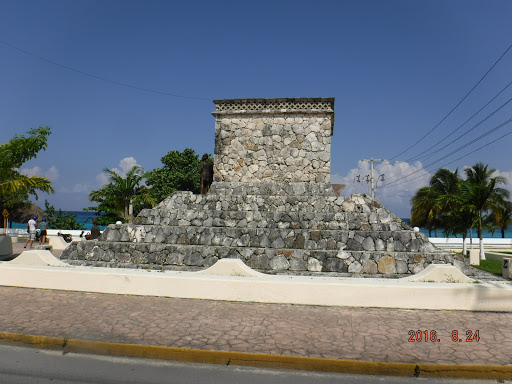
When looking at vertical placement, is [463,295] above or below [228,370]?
above

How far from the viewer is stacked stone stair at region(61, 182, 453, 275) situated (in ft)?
31.0

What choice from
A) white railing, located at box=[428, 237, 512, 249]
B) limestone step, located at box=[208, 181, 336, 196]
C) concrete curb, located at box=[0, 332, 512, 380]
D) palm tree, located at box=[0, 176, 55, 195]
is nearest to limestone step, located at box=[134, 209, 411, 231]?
limestone step, located at box=[208, 181, 336, 196]

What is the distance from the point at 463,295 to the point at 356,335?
97.5 inches

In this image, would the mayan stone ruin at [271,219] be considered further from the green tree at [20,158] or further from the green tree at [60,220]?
the green tree at [60,220]

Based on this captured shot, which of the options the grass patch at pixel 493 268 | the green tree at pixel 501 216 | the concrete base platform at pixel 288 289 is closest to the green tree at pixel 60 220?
the concrete base platform at pixel 288 289

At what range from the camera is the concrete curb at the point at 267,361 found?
3.99 m

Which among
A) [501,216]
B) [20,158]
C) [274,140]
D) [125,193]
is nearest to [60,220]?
[125,193]

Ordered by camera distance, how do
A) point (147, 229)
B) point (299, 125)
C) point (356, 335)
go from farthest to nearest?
point (299, 125), point (147, 229), point (356, 335)

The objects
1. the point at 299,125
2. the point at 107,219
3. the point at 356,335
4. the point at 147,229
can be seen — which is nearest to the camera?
the point at 356,335

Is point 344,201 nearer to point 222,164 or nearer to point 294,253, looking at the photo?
point 294,253

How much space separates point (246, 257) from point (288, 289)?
3244 mm

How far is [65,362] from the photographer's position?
4.36 m

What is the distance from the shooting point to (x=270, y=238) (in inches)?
399

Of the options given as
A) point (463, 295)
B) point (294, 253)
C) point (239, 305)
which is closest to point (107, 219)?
point (294, 253)
